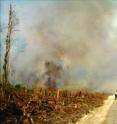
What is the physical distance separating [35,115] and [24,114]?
331cm

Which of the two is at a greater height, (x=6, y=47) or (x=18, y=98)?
(x=6, y=47)

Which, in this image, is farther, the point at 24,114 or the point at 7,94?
the point at 7,94

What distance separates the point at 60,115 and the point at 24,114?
6704 mm

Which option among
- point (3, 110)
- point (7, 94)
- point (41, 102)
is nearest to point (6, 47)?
point (41, 102)

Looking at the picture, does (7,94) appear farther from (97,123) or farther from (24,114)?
(97,123)

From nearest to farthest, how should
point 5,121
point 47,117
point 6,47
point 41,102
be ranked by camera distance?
point 5,121 < point 47,117 < point 41,102 < point 6,47

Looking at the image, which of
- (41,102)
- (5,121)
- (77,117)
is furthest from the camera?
(41,102)

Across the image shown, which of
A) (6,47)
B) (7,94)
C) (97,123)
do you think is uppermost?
(6,47)

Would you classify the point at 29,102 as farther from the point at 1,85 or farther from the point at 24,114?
the point at 24,114

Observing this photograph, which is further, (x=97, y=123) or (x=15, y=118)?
(x=97, y=123)

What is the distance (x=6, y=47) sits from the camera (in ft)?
175

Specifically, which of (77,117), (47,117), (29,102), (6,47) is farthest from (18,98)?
(6,47)

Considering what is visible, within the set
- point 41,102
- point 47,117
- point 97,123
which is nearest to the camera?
point 97,123

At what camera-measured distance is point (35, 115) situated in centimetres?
3022
